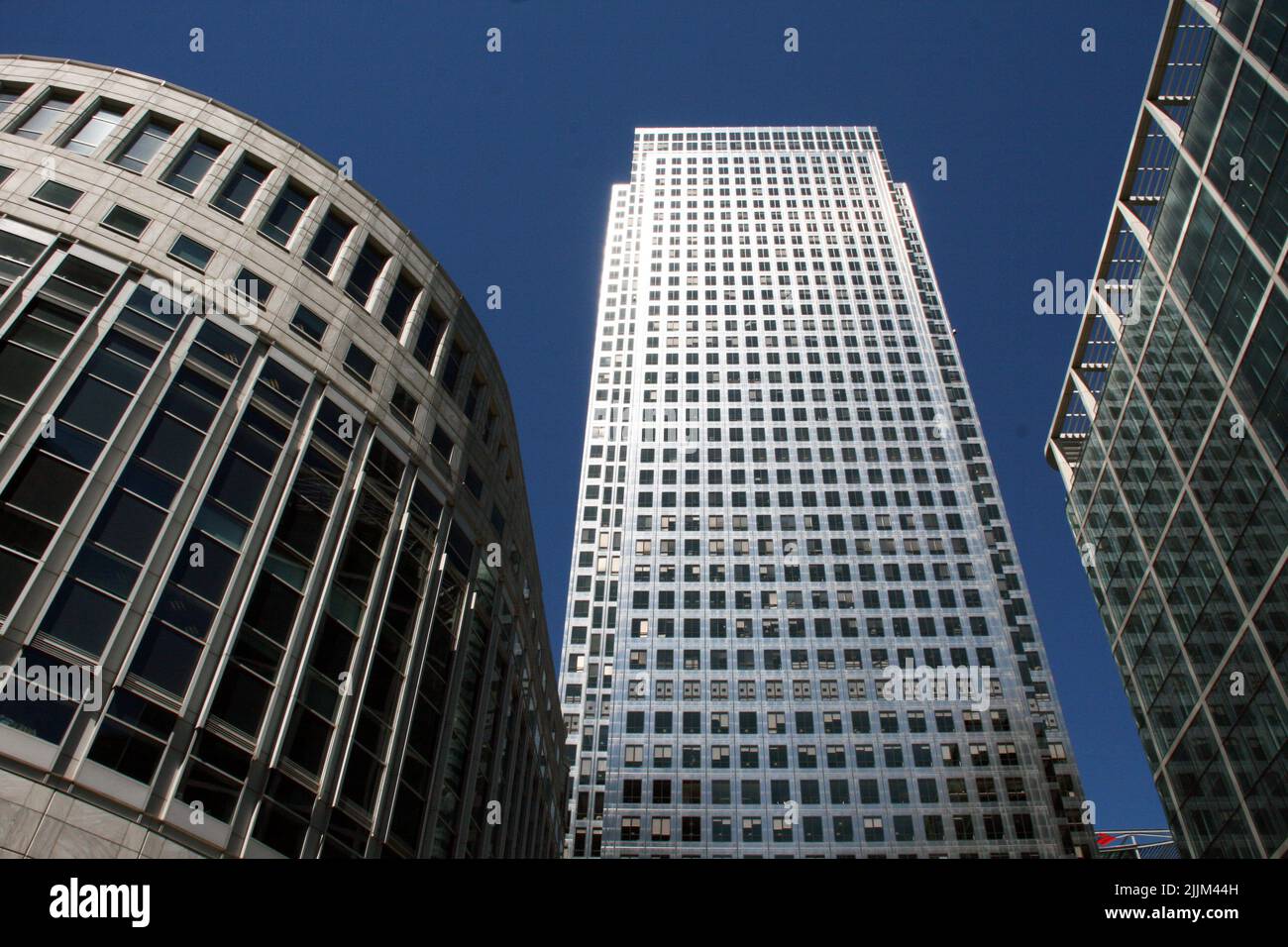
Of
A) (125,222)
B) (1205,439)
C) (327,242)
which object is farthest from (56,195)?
(1205,439)

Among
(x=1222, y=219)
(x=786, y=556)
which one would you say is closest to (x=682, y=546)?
(x=786, y=556)

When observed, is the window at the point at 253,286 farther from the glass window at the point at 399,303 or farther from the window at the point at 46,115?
the window at the point at 46,115

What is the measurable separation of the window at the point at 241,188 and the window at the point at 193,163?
69cm

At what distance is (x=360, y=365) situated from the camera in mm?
28438

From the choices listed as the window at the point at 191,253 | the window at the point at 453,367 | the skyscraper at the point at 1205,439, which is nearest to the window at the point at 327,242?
the window at the point at 191,253

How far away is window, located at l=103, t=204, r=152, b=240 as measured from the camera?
2484 cm

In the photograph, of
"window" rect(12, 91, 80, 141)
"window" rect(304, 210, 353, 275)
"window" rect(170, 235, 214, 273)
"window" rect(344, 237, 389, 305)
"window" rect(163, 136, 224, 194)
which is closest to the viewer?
"window" rect(170, 235, 214, 273)

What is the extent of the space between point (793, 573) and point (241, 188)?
197 ft

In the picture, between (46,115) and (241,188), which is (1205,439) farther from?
(46,115)

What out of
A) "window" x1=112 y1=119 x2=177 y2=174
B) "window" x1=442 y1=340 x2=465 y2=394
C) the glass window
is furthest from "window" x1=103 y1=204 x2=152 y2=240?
"window" x1=442 y1=340 x2=465 y2=394

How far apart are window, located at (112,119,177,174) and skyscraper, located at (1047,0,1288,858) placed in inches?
1373

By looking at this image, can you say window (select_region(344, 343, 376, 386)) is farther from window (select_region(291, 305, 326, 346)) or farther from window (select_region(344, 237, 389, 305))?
window (select_region(344, 237, 389, 305))
